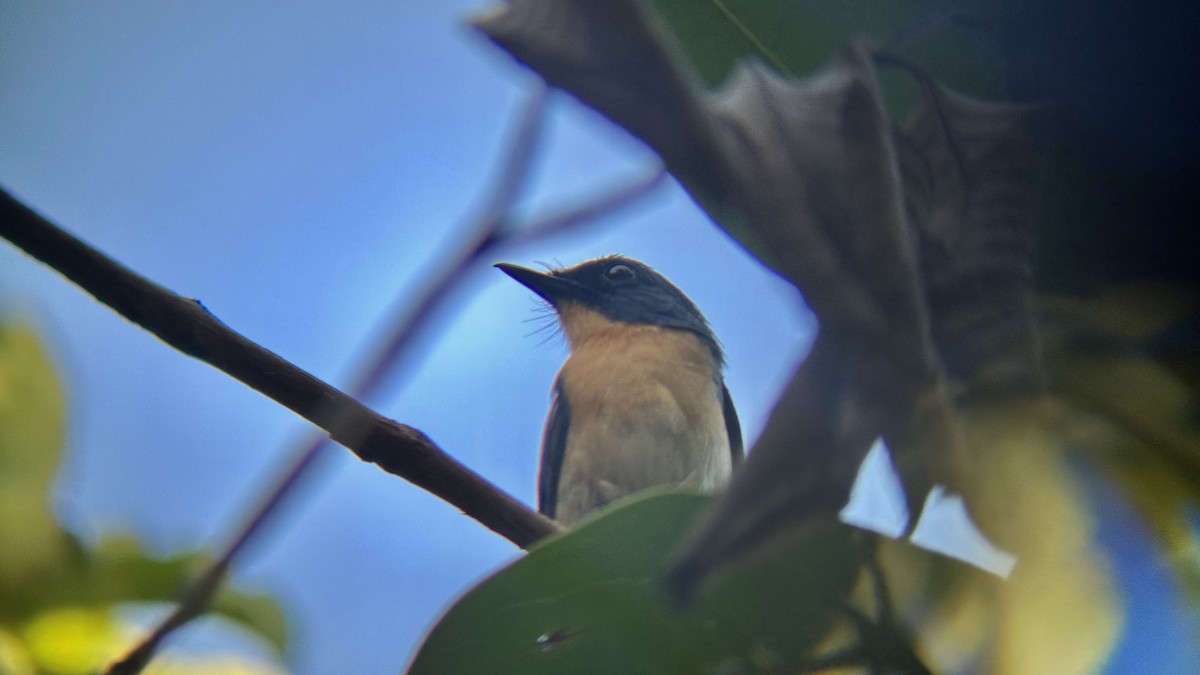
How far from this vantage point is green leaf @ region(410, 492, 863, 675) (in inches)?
33.9

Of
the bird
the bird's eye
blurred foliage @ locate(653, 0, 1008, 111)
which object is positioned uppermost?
blurred foliage @ locate(653, 0, 1008, 111)

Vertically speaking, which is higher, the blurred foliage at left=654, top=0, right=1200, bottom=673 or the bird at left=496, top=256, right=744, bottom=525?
the blurred foliage at left=654, top=0, right=1200, bottom=673

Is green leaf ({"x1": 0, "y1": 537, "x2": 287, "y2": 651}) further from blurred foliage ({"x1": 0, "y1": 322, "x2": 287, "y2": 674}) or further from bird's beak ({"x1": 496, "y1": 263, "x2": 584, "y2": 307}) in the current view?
bird's beak ({"x1": 496, "y1": 263, "x2": 584, "y2": 307})

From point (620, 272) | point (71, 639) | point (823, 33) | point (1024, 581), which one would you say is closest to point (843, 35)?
point (823, 33)

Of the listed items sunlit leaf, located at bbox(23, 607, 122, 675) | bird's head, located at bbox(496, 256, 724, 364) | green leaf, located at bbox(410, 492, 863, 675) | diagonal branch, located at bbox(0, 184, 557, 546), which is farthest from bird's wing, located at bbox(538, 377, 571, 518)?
green leaf, located at bbox(410, 492, 863, 675)

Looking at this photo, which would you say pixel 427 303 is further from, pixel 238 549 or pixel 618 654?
pixel 618 654

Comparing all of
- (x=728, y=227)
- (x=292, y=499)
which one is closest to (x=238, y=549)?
(x=292, y=499)

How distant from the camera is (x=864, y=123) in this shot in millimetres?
623

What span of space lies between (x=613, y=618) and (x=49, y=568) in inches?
41.1

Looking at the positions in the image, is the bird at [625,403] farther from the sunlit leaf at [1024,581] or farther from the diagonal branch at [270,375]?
the sunlit leaf at [1024,581]

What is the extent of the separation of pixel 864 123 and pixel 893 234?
0.08 m

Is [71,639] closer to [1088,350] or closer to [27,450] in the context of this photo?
[27,450]

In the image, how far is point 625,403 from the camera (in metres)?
2.66

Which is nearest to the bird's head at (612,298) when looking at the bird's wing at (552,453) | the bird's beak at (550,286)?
the bird's beak at (550,286)
